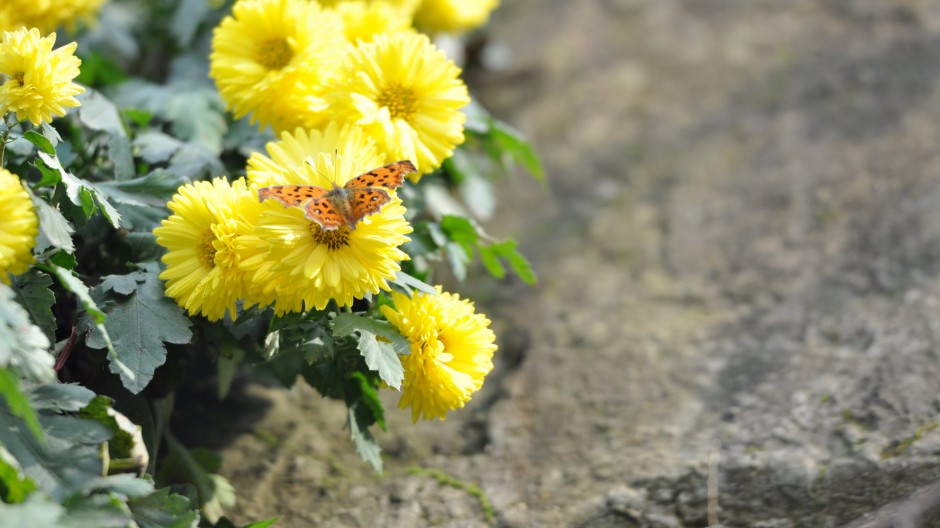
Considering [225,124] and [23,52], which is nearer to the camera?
[23,52]

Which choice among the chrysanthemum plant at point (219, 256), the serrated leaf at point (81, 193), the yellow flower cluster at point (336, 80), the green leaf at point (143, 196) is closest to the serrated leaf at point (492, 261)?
the chrysanthemum plant at point (219, 256)

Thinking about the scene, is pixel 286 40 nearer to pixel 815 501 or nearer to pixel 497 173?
pixel 497 173

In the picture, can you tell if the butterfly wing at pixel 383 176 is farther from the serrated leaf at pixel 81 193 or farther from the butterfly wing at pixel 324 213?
the serrated leaf at pixel 81 193

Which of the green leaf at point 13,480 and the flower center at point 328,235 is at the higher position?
the flower center at point 328,235

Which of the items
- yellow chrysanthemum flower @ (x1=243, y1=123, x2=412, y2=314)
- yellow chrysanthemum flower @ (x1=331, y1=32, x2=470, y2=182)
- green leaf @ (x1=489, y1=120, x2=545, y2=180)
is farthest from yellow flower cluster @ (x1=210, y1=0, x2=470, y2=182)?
green leaf @ (x1=489, y1=120, x2=545, y2=180)

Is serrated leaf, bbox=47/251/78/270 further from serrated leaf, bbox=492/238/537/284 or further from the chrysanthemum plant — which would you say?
serrated leaf, bbox=492/238/537/284

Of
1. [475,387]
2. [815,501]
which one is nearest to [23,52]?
[475,387]
